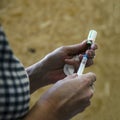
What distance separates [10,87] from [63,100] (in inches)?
5.8

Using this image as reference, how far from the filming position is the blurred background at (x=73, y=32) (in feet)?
6.21

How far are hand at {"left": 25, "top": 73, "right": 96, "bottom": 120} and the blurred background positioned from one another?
1.11m

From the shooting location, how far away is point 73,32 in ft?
6.33

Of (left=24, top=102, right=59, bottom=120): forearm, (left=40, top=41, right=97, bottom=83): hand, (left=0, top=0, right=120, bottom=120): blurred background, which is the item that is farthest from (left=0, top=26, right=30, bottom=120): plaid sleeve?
(left=0, top=0, right=120, bottom=120): blurred background

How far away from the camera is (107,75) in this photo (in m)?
1.93

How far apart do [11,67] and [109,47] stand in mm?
1339

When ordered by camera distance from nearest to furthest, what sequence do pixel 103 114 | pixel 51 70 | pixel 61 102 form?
pixel 61 102
pixel 51 70
pixel 103 114

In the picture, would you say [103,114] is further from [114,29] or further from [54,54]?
[54,54]

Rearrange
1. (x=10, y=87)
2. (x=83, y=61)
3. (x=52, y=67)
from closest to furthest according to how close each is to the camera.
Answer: (x=10, y=87), (x=83, y=61), (x=52, y=67)

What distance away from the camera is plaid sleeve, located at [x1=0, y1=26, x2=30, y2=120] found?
0.65 m

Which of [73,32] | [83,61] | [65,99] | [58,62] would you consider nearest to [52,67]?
[58,62]

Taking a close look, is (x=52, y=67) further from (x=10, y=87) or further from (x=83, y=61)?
(x=10, y=87)

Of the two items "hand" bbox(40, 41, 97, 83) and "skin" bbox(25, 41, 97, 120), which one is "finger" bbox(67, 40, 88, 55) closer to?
"hand" bbox(40, 41, 97, 83)

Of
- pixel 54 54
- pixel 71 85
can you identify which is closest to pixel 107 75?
pixel 54 54
